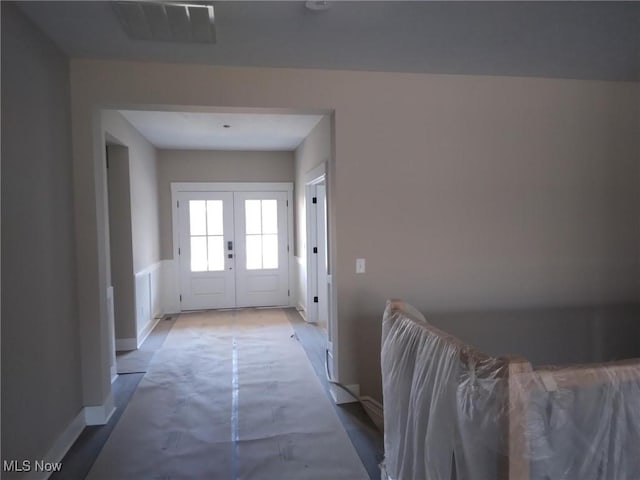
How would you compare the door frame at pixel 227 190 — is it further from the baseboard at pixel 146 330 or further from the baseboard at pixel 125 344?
the baseboard at pixel 125 344

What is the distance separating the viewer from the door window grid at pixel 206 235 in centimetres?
621

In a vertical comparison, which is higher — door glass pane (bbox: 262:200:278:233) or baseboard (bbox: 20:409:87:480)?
door glass pane (bbox: 262:200:278:233)

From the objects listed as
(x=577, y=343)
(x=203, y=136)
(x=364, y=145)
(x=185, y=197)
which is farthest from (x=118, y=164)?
(x=577, y=343)

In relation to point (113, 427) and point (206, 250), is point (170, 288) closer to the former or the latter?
point (206, 250)

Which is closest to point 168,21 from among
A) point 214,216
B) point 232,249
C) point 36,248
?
point 36,248

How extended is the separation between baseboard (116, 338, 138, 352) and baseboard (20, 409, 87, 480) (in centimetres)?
171

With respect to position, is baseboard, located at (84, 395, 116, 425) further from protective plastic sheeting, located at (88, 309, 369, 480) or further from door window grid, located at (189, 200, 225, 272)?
door window grid, located at (189, 200, 225, 272)

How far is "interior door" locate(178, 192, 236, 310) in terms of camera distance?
6.19m

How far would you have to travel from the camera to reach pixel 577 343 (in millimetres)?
3367

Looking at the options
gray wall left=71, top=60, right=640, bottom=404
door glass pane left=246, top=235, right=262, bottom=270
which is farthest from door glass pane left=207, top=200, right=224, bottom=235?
gray wall left=71, top=60, right=640, bottom=404

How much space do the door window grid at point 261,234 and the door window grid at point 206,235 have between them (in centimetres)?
42

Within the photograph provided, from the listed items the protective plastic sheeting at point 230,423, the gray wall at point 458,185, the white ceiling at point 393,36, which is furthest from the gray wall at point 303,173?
the protective plastic sheeting at point 230,423

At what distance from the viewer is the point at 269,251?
255 inches

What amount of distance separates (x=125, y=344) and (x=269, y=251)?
8.65ft
